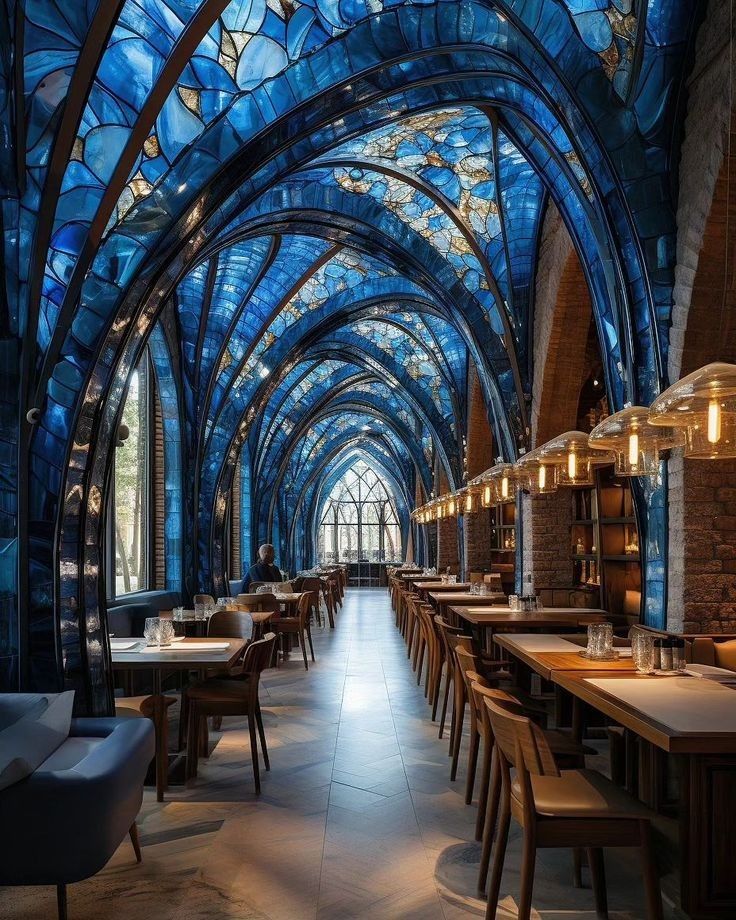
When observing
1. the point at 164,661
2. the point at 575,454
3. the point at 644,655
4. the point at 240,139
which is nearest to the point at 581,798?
the point at 644,655

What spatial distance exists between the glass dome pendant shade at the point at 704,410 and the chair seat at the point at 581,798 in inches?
56.4

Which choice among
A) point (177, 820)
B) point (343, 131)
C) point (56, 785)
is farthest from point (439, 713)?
point (343, 131)

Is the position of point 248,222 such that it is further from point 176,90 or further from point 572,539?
point 572,539

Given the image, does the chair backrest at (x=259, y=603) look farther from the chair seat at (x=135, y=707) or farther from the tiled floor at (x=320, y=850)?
the chair seat at (x=135, y=707)

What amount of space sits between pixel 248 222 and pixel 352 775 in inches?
246

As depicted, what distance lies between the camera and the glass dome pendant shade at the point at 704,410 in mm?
3100

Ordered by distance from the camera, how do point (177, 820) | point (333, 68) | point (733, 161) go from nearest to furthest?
point (177, 820) < point (733, 161) < point (333, 68)

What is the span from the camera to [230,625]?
634 centimetres

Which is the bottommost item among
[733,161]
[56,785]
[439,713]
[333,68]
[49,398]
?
[439,713]

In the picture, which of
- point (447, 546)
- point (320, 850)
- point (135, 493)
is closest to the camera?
point (320, 850)

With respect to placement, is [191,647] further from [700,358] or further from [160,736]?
[700,358]

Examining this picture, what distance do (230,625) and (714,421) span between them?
4.10m

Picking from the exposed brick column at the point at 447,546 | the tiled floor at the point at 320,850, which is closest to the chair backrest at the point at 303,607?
the tiled floor at the point at 320,850

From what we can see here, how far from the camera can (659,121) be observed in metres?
5.52
